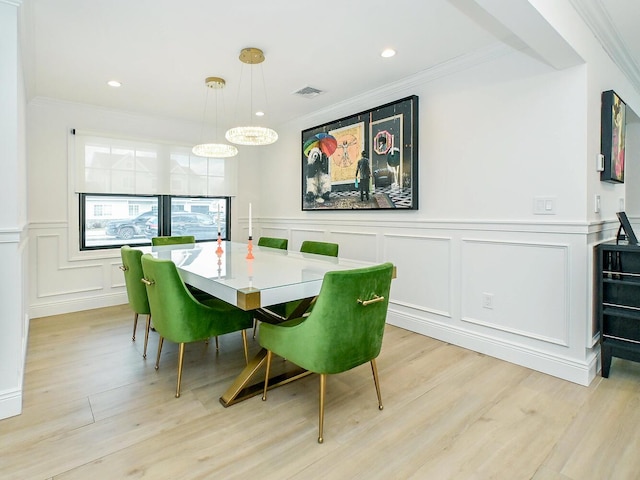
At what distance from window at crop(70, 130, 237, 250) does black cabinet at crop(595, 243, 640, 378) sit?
3.43 meters

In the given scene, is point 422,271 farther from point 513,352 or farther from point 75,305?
point 75,305

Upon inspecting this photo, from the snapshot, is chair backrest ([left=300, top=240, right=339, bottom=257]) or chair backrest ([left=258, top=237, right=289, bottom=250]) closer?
chair backrest ([left=300, top=240, right=339, bottom=257])

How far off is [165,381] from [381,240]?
2313mm

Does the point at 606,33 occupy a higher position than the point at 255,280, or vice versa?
the point at 606,33

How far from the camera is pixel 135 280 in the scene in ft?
8.76

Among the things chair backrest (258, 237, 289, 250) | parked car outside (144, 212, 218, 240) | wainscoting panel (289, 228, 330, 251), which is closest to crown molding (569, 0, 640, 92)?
chair backrest (258, 237, 289, 250)

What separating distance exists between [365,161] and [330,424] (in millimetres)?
2588

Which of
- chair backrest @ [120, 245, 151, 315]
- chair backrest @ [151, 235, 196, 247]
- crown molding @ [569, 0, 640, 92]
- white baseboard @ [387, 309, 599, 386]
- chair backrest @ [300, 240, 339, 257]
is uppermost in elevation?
crown molding @ [569, 0, 640, 92]

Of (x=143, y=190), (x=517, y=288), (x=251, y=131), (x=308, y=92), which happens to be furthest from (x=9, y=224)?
(x=517, y=288)

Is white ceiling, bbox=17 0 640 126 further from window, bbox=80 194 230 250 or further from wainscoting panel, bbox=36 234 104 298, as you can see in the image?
wainscoting panel, bbox=36 234 104 298

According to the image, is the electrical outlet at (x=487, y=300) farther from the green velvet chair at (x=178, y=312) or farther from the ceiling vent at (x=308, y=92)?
the ceiling vent at (x=308, y=92)

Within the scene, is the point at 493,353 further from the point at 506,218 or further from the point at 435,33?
the point at 435,33

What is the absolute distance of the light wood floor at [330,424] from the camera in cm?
158

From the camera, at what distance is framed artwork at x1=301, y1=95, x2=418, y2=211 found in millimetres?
3316
